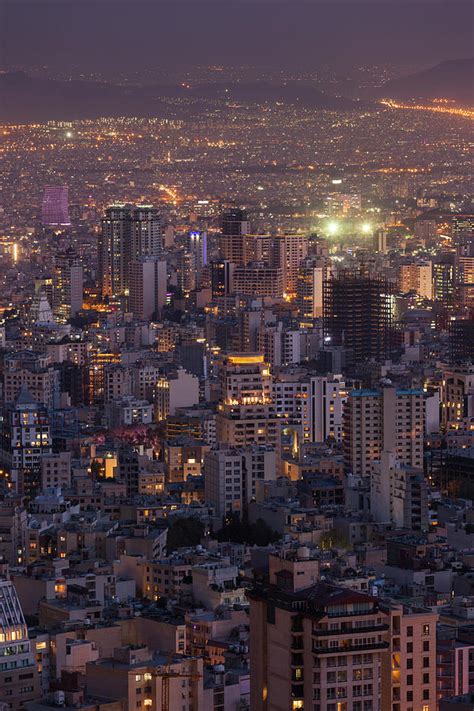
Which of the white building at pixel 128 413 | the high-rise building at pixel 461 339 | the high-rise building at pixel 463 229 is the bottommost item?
the white building at pixel 128 413

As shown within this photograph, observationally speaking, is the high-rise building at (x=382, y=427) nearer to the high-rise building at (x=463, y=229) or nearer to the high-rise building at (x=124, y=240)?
the high-rise building at (x=124, y=240)

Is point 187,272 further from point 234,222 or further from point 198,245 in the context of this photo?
point 198,245

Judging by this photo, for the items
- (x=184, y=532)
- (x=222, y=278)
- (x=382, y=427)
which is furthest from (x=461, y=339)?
(x=184, y=532)

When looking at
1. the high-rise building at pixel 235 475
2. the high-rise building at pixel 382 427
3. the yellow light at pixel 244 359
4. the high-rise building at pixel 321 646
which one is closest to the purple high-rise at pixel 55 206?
the yellow light at pixel 244 359

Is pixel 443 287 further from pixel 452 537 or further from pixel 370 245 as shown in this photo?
pixel 452 537

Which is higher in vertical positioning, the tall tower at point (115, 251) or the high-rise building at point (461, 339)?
the tall tower at point (115, 251)

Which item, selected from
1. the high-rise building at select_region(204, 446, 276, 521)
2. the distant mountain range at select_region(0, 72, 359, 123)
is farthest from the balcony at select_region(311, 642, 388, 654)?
the distant mountain range at select_region(0, 72, 359, 123)

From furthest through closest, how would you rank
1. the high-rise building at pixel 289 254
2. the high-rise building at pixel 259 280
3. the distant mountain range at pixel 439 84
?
the high-rise building at pixel 289 254, the high-rise building at pixel 259 280, the distant mountain range at pixel 439 84

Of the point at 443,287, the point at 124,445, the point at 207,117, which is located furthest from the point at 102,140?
the point at 124,445
